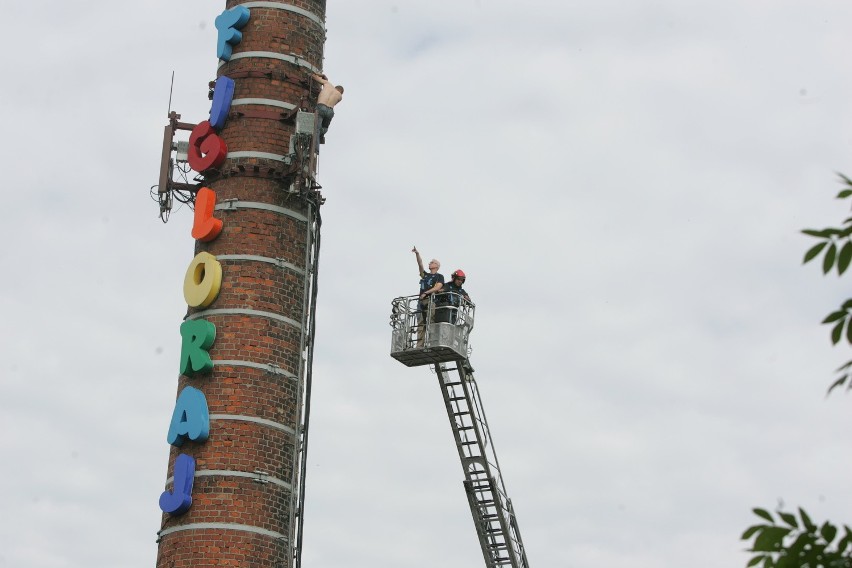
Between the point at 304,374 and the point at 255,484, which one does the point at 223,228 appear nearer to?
the point at 304,374

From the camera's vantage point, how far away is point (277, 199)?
3703 centimetres

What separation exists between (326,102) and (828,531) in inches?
1078

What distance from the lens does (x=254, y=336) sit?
117 ft

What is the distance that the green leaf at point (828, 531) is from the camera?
35.8 feet

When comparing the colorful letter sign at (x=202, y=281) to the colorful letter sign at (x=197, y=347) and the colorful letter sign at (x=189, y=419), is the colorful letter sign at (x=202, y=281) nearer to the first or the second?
the colorful letter sign at (x=197, y=347)

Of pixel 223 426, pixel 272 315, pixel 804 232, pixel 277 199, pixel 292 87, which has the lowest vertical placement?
pixel 804 232

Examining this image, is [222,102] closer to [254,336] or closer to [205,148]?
[205,148]

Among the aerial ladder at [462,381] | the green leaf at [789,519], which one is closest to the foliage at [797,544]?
the green leaf at [789,519]

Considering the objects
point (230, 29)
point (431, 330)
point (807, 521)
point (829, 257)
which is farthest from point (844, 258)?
point (230, 29)

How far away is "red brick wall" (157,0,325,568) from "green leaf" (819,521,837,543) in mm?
24591

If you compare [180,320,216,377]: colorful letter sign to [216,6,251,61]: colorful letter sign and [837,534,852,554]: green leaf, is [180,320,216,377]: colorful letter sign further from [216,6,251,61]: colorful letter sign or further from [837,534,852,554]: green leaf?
[837,534,852,554]: green leaf

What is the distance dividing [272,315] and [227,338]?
1.18m

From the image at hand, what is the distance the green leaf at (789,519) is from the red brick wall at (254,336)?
80.4 feet

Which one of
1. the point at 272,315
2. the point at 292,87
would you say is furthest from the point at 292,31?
the point at 272,315
